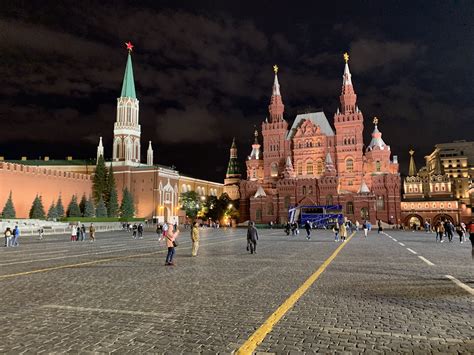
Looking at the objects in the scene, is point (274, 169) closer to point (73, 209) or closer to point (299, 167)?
point (299, 167)

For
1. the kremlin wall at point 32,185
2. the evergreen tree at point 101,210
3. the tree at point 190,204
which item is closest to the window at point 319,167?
the tree at point 190,204

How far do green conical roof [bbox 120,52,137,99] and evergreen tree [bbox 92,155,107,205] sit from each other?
20533 mm

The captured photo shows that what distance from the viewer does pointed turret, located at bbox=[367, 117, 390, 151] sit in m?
70.3

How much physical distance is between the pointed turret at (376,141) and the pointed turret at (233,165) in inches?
1481

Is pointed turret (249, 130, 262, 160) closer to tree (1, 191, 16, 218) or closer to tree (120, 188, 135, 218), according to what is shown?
tree (120, 188, 135, 218)

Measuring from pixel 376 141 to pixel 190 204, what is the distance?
1629 inches

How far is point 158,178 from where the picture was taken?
253 ft

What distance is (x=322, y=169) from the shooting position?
71312 mm

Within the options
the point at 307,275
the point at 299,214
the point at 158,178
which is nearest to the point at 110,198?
the point at 158,178

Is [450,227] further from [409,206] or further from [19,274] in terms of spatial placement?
[409,206]

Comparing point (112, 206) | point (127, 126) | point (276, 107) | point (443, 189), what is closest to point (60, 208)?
point (112, 206)

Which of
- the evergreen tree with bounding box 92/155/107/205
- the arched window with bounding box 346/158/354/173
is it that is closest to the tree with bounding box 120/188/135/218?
the evergreen tree with bounding box 92/155/107/205

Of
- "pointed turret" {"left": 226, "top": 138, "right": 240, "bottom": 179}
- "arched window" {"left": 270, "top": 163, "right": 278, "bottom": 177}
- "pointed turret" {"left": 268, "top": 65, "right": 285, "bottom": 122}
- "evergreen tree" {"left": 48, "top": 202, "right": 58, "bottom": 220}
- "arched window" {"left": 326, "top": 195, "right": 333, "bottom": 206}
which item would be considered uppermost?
"pointed turret" {"left": 268, "top": 65, "right": 285, "bottom": 122}

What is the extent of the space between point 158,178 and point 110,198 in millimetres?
11854
